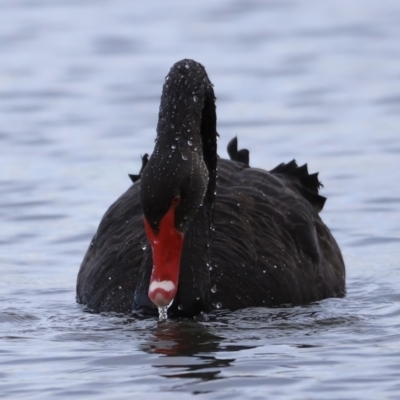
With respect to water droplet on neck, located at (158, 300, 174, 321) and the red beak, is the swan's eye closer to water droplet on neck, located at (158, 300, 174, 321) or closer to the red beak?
the red beak

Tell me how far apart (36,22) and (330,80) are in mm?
5459

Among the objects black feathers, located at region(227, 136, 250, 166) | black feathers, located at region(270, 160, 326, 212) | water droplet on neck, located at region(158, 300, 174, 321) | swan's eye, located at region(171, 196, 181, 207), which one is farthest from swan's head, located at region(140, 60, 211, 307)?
black feathers, located at region(270, 160, 326, 212)

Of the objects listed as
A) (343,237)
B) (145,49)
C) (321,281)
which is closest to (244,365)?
(321,281)

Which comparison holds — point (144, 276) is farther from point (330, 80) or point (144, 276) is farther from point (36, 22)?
point (36, 22)

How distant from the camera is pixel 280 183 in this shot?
34.7 ft

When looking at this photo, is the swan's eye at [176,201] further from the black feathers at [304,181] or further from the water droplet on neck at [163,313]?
the black feathers at [304,181]

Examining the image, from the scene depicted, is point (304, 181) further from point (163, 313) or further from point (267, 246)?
point (163, 313)

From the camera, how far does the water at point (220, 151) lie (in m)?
8.01

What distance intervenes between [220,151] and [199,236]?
519 centimetres

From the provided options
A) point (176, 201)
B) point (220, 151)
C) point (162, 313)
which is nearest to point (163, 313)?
point (162, 313)

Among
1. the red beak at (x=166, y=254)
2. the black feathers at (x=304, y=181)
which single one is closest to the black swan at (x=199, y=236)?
the red beak at (x=166, y=254)

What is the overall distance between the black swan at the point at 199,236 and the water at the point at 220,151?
0.63 feet

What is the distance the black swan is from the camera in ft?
28.3

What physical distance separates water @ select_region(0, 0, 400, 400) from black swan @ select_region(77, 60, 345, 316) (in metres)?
0.19
